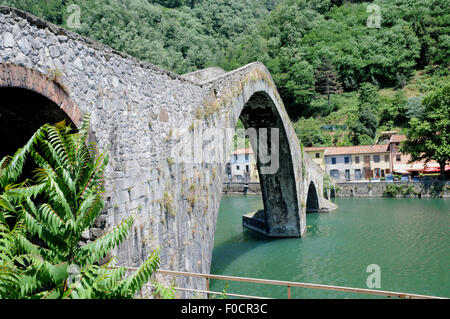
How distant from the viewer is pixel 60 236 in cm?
356

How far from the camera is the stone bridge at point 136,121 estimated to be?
460 cm

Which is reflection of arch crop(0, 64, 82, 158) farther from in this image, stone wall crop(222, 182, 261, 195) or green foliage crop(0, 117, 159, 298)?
stone wall crop(222, 182, 261, 195)

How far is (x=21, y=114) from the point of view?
196 inches

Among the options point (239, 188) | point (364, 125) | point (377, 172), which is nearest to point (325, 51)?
point (364, 125)

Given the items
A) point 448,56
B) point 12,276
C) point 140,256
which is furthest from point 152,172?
point 448,56

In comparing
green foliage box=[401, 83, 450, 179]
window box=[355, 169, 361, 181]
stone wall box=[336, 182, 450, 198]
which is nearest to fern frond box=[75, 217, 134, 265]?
green foliage box=[401, 83, 450, 179]

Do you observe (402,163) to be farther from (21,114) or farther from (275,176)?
(21,114)

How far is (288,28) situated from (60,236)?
69006 mm

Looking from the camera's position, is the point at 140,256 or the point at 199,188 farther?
the point at 199,188

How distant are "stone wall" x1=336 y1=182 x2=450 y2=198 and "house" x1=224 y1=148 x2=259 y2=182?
1291cm

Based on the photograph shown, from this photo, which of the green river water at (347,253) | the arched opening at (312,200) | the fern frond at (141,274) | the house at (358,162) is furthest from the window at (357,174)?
the fern frond at (141,274)

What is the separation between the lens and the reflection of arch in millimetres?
4258

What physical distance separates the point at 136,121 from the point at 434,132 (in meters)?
30.2
